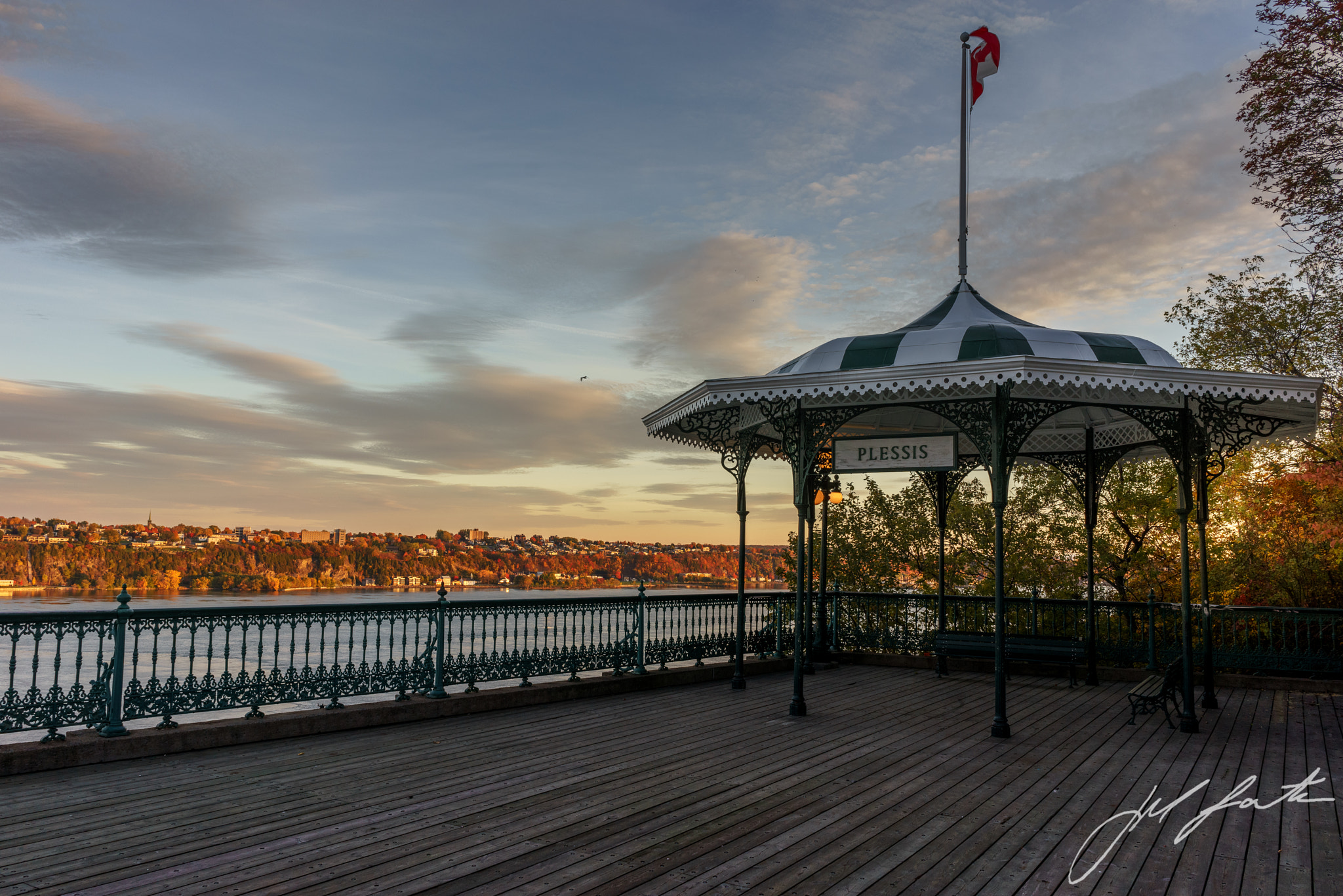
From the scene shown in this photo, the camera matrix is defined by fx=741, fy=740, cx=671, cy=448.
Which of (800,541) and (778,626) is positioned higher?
(800,541)

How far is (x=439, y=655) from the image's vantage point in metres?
7.75

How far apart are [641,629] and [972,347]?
216 inches

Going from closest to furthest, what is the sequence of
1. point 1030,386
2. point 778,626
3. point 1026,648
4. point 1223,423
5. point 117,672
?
1. point 117,672
2. point 1030,386
3. point 1223,423
4. point 1026,648
5. point 778,626

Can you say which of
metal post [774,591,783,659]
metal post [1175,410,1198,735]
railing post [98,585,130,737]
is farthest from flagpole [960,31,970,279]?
railing post [98,585,130,737]

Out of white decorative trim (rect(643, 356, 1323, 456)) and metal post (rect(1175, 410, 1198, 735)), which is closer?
white decorative trim (rect(643, 356, 1323, 456))

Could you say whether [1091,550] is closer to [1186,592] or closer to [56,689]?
[1186,592]

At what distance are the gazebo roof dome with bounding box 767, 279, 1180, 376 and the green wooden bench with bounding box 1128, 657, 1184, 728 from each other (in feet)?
10.6

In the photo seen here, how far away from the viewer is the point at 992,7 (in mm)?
11797

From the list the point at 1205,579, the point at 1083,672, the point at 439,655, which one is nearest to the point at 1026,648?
the point at 1083,672

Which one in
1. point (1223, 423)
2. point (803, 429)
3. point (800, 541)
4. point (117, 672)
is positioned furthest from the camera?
point (803, 429)

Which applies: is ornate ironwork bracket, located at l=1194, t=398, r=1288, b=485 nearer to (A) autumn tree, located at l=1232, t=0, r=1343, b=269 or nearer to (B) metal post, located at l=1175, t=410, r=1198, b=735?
(B) metal post, located at l=1175, t=410, r=1198, b=735

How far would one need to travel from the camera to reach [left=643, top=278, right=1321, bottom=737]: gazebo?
24.4 ft

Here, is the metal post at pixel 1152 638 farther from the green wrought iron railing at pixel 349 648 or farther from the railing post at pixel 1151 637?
the green wrought iron railing at pixel 349 648

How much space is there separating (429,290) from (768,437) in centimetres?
1050
